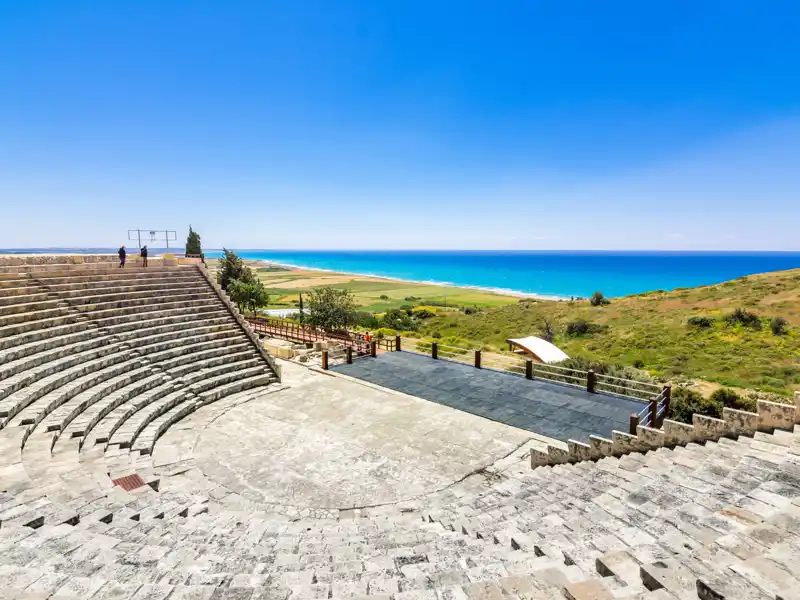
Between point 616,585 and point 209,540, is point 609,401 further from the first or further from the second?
point 209,540

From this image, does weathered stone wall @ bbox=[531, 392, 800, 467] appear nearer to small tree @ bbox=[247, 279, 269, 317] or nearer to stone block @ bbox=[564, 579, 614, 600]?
stone block @ bbox=[564, 579, 614, 600]

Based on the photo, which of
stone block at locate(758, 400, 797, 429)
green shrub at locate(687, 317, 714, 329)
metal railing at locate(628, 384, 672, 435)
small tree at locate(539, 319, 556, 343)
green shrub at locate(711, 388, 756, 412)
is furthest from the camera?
small tree at locate(539, 319, 556, 343)

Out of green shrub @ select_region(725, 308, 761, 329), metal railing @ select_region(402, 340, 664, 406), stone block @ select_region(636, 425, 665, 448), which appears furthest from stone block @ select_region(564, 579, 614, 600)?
green shrub @ select_region(725, 308, 761, 329)

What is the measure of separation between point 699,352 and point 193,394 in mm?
30129

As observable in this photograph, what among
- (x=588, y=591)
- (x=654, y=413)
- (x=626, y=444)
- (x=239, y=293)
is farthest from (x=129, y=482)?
(x=239, y=293)

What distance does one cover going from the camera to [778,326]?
29438 mm

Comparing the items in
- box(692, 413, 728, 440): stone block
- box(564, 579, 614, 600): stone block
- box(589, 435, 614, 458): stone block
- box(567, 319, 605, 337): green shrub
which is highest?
box(564, 579, 614, 600): stone block

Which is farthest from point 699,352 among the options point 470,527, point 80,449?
point 80,449

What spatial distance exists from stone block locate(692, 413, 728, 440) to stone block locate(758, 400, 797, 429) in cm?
63

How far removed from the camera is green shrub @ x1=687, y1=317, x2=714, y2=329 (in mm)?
32656

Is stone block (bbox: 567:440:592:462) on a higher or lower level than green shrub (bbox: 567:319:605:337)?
higher

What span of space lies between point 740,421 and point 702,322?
30441 millimetres

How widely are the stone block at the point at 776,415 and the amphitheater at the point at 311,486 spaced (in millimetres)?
32

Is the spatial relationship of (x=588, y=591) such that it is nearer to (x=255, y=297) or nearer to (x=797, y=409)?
(x=797, y=409)
